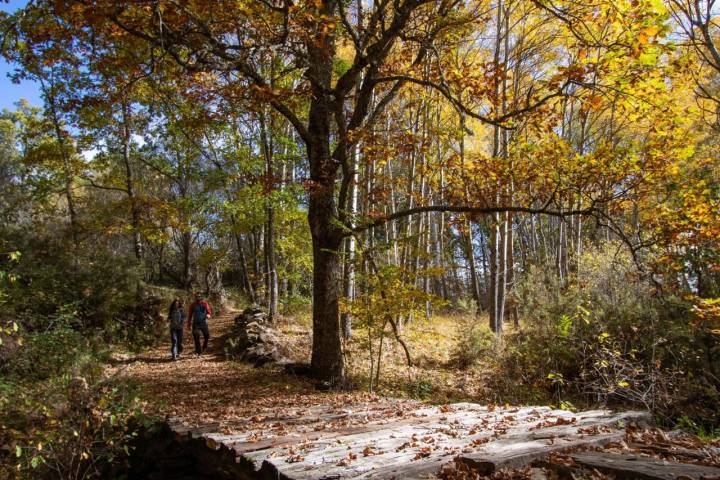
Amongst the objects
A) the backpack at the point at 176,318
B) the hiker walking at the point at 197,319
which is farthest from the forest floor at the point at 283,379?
the backpack at the point at 176,318

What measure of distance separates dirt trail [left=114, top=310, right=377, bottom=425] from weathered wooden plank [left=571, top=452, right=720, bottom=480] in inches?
153

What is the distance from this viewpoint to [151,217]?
15.5 metres

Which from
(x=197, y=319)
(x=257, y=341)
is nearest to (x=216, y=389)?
(x=257, y=341)

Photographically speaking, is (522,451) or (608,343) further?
(608,343)

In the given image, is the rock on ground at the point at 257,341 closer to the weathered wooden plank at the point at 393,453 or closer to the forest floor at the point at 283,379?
the forest floor at the point at 283,379

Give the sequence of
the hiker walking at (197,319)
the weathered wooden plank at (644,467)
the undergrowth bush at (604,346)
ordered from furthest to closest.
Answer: the hiker walking at (197,319)
the undergrowth bush at (604,346)
the weathered wooden plank at (644,467)

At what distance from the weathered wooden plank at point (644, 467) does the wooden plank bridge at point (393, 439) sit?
6cm

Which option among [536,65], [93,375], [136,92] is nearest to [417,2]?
[93,375]

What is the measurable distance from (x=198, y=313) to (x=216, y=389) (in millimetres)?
4020

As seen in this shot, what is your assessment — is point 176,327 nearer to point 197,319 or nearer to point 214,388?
point 197,319

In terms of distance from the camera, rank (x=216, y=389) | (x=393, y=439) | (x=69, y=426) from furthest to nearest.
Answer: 1. (x=216, y=389)
2. (x=69, y=426)
3. (x=393, y=439)

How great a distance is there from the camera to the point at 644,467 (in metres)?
2.47

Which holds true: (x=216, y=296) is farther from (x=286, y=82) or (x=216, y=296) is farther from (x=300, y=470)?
(x=300, y=470)

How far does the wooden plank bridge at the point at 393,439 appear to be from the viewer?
297cm
